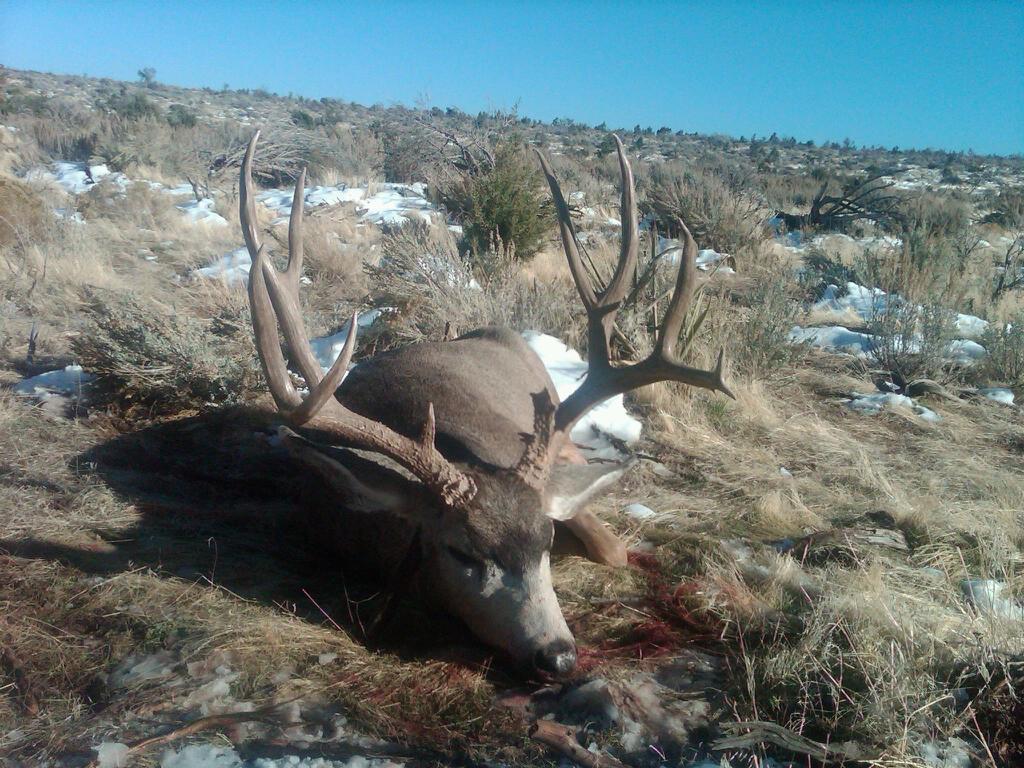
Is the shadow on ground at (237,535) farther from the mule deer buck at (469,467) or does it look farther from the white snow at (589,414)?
the white snow at (589,414)

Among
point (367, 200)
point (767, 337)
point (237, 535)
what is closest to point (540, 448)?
point (237, 535)

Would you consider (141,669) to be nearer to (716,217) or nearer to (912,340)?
(912,340)

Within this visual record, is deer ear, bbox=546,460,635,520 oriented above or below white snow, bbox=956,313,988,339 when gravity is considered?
below

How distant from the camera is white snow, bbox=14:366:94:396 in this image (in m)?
5.46

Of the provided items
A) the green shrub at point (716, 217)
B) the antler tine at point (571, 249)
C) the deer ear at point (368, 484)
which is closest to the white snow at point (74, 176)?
the green shrub at point (716, 217)

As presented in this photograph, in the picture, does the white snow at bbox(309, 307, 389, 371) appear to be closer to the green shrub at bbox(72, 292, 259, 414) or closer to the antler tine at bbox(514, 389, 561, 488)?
the green shrub at bbox(72, 292, 259, 414)

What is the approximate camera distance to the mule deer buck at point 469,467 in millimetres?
3117

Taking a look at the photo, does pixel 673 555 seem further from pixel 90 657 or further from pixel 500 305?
pixel 500 305

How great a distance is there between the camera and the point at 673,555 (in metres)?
4.05

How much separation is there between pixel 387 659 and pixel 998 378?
684cm

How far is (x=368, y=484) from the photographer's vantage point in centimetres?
341

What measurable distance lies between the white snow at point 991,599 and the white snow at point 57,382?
5331mm

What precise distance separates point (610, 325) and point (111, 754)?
2.86m

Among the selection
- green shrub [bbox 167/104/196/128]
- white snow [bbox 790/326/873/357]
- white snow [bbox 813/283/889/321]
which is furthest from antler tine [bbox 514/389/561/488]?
green shrub [bbox 167/104/196/128]
